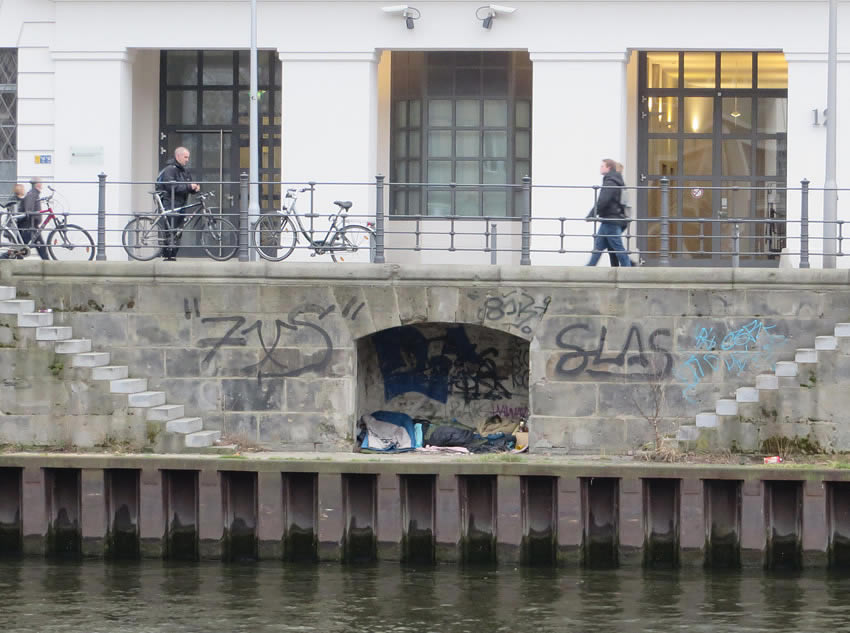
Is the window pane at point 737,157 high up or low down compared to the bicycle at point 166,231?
up

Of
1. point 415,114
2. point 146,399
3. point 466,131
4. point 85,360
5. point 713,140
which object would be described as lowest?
point 146,399

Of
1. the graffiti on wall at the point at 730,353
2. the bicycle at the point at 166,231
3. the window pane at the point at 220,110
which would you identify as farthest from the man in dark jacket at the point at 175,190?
the graffiti on wall at the point at 730,353

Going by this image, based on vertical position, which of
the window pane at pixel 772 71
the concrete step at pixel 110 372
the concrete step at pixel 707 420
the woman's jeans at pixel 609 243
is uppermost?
the window pane at pixel 772 71

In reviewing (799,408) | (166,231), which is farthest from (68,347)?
(799,408)

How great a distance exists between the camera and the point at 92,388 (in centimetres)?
2031

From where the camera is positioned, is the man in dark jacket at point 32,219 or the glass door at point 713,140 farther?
the glass door at point 713,140

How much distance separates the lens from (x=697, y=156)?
2711cm

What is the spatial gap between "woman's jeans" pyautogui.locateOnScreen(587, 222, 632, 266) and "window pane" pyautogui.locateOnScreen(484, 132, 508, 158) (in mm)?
5300

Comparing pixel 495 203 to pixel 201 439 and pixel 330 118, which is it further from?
pixel 201 439

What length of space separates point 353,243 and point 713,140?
262 inches

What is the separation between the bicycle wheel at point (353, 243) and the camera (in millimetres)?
21406

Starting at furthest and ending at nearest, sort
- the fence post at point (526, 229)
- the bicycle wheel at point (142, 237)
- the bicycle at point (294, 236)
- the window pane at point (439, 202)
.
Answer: the window pane at point (439, 202) < the bicycle wheel at point (142, 237) < the bicycle at point (294, 236) < the fence post at point (526, 229)

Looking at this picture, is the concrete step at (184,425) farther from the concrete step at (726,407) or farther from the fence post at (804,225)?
the fence post at (804,225)

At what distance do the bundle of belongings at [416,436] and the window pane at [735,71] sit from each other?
796 cm
